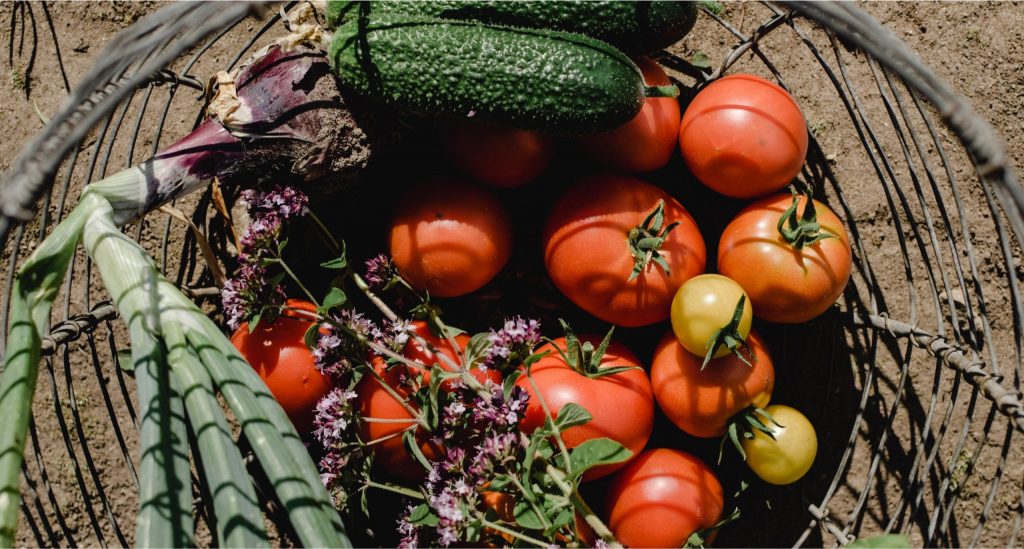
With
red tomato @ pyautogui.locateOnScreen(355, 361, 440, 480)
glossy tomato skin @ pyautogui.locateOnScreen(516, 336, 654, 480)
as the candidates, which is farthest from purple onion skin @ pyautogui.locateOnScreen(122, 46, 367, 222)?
glossy tomato skin @ pyautogui.locateOnScreen(516, 336, 654, 480)

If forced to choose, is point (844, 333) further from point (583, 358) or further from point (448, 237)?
point (448, 237)

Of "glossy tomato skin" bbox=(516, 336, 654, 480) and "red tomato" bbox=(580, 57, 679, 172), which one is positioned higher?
"red tomato" bbox=(580, 57, 679, 172)

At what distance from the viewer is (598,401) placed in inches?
40.1

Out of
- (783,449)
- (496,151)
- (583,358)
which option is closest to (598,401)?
(583,358)

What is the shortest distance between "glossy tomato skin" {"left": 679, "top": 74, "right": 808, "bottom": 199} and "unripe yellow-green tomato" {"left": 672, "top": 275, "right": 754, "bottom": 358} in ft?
0.54

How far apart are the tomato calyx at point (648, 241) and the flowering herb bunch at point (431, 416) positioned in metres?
0.19

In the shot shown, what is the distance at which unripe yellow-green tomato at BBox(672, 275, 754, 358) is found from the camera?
0.97 metres

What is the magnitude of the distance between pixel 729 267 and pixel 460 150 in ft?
1.48

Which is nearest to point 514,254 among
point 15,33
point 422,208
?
point 422,208

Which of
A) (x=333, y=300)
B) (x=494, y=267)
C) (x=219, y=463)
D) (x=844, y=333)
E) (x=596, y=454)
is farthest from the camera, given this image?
(x=844, y=333)

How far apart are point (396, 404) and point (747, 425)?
536 millimetres

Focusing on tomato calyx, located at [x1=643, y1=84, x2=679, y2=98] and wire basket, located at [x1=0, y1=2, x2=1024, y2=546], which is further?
wire basket, located at [x1=0, y1=2, x2=1024, y2=546]

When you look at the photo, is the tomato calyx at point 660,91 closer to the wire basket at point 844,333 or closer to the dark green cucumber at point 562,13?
the dark green cucumber at point 562,13

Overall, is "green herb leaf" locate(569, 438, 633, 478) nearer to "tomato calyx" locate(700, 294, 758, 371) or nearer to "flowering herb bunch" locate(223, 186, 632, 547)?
"flowering herb bunch" locate(223, 186, 632, 547)
